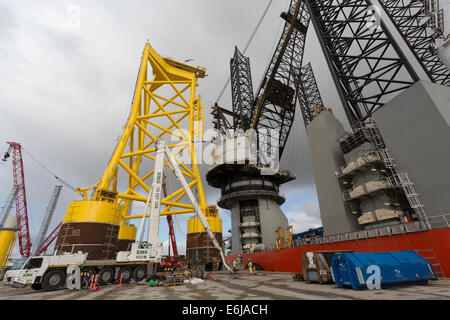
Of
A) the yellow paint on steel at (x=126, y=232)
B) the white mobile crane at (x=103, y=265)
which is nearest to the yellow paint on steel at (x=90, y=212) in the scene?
the white mobile crane at (x=103, y=265)

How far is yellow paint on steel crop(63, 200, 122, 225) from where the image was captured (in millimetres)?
16172

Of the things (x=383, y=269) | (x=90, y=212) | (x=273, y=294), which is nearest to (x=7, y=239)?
(x=90, y=212)

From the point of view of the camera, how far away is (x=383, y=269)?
966cm

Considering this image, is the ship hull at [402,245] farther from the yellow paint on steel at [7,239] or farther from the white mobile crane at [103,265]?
the yellow paint on steel at [7,239]

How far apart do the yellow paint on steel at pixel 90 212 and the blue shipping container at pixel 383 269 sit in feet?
55.7

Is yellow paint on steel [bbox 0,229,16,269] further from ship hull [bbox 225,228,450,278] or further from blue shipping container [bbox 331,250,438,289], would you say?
blue shipping container [bbox 331,250,438,289]

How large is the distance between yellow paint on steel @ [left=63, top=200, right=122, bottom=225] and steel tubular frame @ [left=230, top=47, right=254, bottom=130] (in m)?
37.2

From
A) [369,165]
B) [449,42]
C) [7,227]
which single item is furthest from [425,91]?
[7,227]

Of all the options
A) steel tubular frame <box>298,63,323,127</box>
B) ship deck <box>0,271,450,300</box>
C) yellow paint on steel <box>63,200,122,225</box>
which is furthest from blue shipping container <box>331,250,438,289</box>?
steel tubular frame <box>298,63,323,127</box>

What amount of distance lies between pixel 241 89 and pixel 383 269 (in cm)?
4923

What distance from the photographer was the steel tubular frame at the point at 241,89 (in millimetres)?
50541

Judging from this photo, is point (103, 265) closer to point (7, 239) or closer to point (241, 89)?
point (7, 239)

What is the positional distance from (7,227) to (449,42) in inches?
3040

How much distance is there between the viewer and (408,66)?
21.2 metres
